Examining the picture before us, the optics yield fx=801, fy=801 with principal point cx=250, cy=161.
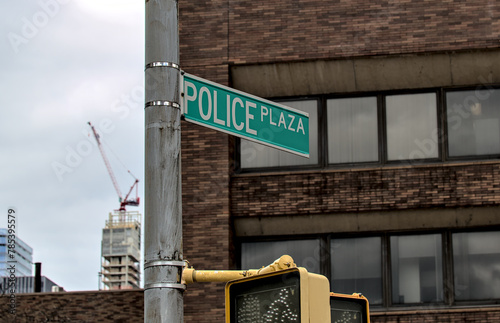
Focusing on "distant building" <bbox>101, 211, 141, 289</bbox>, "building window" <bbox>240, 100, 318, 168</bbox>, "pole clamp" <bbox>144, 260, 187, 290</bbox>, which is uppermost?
"distant building" <bbox>101, 211, 141, 289</bbox>

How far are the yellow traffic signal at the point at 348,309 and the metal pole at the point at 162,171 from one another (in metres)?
1.41

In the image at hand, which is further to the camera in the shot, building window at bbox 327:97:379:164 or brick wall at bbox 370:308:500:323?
building window at bbox 327:97:379:164

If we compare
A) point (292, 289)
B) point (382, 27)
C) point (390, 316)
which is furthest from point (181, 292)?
point (382, 27)

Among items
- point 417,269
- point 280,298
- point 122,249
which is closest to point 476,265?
point 417,269

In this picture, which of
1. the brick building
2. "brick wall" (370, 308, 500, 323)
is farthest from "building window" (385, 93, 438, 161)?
"brick wall" (370, 308, 500, 323)

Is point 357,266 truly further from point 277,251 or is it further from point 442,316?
point 442,316

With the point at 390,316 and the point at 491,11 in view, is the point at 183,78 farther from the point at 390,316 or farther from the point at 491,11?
the point at 491,11

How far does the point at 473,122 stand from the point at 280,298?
1466cm

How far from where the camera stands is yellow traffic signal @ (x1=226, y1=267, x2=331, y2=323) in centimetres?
397

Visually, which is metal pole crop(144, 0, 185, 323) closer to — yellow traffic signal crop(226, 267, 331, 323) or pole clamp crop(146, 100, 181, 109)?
pole clamp crop(146, 100, 181, 109)

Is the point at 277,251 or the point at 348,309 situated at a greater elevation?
the point at 277,251

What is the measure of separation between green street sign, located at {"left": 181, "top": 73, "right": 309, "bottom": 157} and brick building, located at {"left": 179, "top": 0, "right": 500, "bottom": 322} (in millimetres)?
11142

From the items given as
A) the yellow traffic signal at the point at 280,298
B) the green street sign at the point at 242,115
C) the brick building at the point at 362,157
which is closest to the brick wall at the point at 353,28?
the brick building at the point at 362,157

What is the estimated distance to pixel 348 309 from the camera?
6.06 meters
